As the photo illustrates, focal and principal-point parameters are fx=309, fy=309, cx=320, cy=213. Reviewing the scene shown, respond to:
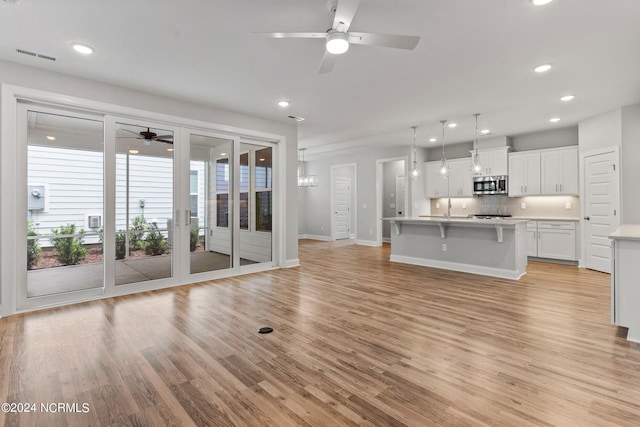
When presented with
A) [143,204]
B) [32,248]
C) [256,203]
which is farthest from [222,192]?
[32,248]

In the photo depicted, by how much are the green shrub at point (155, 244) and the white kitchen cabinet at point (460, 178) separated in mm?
7000

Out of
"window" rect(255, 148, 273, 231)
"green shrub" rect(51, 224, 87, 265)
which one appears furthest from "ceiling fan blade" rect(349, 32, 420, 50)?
"green shrub" rect(51, 224, 87, 265)

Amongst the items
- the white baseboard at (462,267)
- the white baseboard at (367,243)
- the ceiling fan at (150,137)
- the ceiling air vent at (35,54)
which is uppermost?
the ceiling air vent at (35,54)

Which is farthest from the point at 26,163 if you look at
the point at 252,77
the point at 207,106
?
the point at 252,77

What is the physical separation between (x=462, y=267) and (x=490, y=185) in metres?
2.90

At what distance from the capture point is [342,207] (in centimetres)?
1085

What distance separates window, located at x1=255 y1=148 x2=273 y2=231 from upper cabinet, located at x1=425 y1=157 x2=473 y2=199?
14.8 feet

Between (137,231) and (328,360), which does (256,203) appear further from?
(328,360)

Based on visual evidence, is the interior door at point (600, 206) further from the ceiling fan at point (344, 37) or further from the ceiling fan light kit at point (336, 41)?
the ceiling fan light kit at point (336, 41)

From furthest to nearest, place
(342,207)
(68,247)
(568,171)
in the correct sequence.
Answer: (342,207) < (568,171) < (68,247)

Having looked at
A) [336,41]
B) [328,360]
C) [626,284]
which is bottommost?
[328,360]

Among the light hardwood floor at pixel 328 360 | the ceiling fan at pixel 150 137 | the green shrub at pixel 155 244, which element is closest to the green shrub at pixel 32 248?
the light hardwood floor at pixel 328 360

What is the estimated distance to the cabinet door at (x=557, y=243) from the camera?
6242 mm

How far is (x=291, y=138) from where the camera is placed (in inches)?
246
